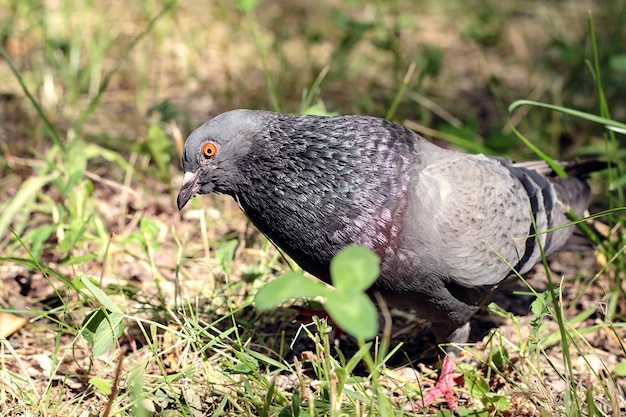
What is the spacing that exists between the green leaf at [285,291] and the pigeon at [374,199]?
960 mm

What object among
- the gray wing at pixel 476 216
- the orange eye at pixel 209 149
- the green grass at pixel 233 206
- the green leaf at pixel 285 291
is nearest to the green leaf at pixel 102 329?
the green grass at pixel 233 206

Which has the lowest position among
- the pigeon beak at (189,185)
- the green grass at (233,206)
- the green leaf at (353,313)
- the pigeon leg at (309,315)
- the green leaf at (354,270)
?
the pigeon leg at (309,315)

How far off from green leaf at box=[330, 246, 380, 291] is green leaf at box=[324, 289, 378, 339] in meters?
0.03

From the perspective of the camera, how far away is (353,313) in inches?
80.7

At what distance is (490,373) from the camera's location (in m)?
3.70

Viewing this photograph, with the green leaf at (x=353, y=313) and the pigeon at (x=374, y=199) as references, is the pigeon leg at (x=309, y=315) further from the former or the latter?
the green leaf at (x=353, y=313)

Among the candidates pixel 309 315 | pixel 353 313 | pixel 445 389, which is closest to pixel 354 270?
pixel 353 313

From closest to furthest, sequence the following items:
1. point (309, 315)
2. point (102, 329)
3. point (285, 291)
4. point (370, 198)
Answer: point (285, 291) → point (102, 329) → point (370, 198) → point (309, 315)

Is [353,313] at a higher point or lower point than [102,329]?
higher

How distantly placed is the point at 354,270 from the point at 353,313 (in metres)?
0.17

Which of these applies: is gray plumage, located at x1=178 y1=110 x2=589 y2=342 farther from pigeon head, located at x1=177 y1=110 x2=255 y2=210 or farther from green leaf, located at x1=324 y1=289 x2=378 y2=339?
green leaf, located at x1=324 y1=289 x2=378 y2=339

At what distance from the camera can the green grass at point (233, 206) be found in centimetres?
318

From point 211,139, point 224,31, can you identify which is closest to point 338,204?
point 211,139

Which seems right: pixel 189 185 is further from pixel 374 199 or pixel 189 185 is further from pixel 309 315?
pixel 309 315
